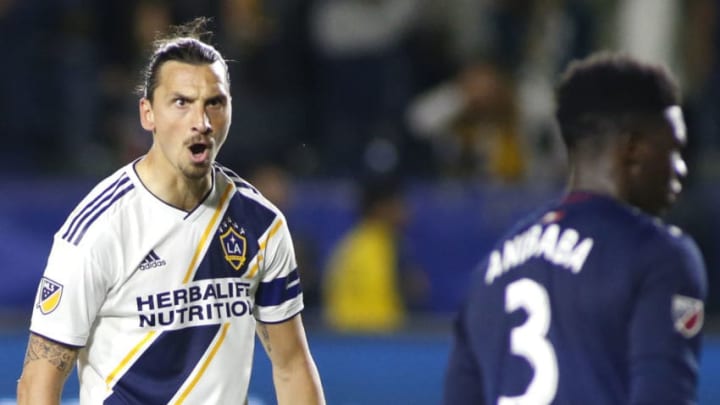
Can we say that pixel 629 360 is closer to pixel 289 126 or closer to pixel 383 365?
pixel 383 365

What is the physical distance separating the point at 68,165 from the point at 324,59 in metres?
1.74

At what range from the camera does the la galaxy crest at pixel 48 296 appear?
147 inches

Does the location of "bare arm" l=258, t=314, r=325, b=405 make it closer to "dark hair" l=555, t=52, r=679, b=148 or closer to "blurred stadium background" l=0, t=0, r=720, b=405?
"dark hair" l=555, t=52, r=679, b=148

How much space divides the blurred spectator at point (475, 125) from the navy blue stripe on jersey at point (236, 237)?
4.88 metres

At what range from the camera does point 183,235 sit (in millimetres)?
3922

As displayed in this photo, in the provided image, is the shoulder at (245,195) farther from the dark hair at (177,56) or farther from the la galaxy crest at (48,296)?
the la galaxy crest at (48,296)

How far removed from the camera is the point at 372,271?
26.5 feet

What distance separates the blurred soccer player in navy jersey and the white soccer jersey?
38.3 inches

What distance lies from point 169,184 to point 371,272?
4.23 metres

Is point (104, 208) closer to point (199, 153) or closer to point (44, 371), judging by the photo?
point (199, 153)

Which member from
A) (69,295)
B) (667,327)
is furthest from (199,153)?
(667,327)

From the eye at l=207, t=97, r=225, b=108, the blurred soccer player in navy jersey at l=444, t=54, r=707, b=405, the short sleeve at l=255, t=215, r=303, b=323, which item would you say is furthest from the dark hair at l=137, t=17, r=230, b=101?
the blurred soccer player in navy jersey at l=444, t=54, r=707, b=405

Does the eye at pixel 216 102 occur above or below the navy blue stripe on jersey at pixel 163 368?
above

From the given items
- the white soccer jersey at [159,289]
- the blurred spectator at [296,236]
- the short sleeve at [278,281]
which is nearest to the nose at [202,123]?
the white soccer jersey at [159,289]
